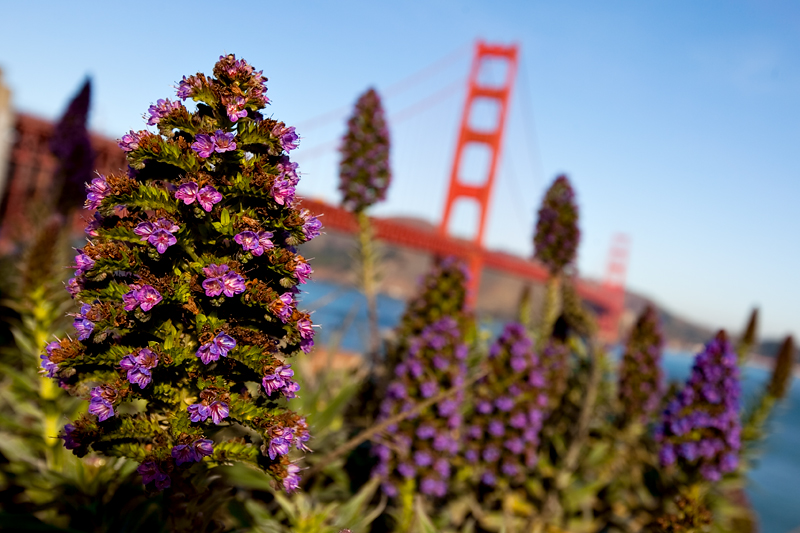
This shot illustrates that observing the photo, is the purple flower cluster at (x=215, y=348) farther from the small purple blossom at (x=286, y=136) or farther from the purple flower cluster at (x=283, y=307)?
the small purple blossom at (x=286, y=136)

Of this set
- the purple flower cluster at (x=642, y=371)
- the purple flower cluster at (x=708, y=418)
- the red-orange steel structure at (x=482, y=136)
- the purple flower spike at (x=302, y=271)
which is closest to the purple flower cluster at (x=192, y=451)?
the purple flower spike at (x=302, y=271)

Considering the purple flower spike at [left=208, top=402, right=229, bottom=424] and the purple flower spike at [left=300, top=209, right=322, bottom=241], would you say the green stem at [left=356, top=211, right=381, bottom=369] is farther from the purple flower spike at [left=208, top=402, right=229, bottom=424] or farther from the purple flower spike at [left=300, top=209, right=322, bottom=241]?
the purple flower spike at [left=208, top=402, right=229, bottom=424]

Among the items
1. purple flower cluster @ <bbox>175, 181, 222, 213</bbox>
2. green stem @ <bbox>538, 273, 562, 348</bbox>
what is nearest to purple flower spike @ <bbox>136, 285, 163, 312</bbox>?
purple flower cluster @ <bbox>175, 181, 222, 213</bbox>

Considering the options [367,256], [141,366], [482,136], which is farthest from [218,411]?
[482,136]

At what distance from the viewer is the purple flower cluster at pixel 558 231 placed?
5.60 metres

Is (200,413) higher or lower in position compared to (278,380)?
lower

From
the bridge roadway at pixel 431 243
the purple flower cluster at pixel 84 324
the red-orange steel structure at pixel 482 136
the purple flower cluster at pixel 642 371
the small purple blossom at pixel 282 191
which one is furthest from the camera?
the red-orange steel structure at pixel 482 136

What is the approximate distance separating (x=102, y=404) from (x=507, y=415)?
315cm

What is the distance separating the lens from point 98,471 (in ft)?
10.1

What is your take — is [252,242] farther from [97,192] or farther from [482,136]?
[482,136]

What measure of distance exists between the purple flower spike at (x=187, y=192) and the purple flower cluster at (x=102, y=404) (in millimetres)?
625

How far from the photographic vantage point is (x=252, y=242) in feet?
5.88

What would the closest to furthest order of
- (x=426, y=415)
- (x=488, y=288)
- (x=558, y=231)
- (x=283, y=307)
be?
1. (x=283, y=307)
2. (x=426, y=415)
3. (x=558, y=231)
4. (x=488, y=288)

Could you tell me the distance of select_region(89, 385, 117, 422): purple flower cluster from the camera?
173cm
